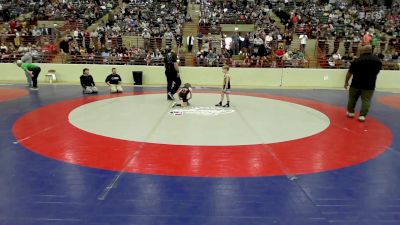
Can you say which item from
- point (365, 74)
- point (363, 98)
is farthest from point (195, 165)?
point (365, 74)

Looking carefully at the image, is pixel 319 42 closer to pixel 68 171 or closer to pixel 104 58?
pixel 104 58

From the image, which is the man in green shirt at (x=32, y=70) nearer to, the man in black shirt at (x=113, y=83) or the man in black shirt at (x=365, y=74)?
the man in black shirt at (x=113, y=83)

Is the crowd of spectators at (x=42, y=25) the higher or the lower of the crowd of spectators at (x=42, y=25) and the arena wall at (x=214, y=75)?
the higher

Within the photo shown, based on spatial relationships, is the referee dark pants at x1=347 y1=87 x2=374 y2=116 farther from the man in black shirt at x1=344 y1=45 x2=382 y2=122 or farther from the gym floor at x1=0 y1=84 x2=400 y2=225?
the gym floor at x1=0 y1=84 x2=400 y2=225

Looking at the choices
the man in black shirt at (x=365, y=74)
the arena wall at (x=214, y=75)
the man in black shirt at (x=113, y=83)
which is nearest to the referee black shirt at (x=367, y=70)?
the man in black shirt at (x=365, y=74)

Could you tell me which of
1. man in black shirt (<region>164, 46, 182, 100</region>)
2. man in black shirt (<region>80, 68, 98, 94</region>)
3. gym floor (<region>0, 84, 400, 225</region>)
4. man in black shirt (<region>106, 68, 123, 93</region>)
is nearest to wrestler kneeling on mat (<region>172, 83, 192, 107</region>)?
gym floor (<region>0, 84, 400, 225</region>)


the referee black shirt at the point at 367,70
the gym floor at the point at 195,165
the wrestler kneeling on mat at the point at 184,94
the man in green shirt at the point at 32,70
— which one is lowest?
the gym floor at the point at 195,165

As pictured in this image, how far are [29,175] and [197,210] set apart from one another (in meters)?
2.67

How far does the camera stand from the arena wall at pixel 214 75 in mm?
17156

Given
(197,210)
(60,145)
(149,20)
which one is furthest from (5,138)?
(149,20)

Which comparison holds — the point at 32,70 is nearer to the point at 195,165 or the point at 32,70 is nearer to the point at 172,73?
the point at 172,73

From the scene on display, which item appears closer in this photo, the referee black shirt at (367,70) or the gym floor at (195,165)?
the gym floor at (195,165)

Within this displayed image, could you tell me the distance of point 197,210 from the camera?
4574 mm

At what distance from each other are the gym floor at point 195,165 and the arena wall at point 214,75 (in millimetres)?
6378
